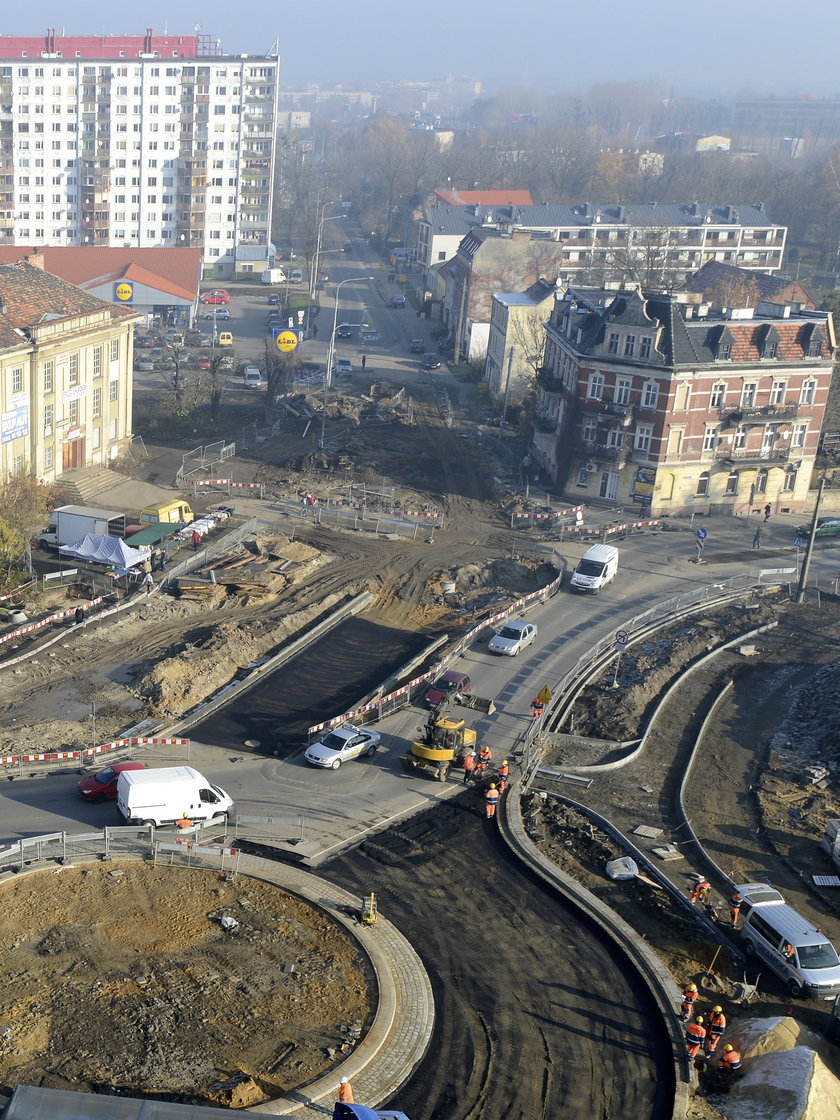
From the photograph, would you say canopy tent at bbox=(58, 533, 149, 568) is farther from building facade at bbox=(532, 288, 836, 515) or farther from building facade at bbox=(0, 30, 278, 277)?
building facade at bbox=(0, 30, 278, 277)

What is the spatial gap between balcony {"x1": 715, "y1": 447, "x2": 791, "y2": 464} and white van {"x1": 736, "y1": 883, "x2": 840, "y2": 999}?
35.4m

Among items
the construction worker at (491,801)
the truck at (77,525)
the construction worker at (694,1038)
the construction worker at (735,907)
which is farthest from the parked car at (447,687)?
the truck at (77,525)

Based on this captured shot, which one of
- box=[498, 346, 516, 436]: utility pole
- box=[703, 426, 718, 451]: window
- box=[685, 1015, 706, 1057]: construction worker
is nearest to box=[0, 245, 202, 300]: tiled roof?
box=[498, 346, 516, 436]: utility pole

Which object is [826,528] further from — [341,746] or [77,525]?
[77,525]

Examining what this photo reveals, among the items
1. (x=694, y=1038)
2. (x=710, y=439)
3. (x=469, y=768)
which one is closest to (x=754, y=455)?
(x=710, y=439)

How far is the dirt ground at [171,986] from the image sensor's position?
21391mm

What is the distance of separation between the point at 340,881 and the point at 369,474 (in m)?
37.4

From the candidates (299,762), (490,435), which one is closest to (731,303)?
(490,435)

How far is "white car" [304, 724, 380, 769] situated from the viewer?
34.2 m

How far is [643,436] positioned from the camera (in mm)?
59594

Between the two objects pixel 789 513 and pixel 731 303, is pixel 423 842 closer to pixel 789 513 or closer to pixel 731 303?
pixel 789 513

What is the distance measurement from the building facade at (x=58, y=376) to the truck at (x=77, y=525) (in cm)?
502

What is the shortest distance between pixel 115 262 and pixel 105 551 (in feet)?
187

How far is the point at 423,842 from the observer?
30766 mm
